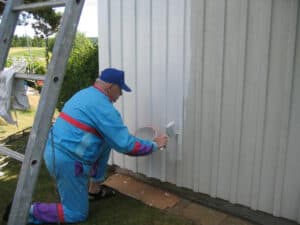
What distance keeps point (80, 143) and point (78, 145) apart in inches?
1.0

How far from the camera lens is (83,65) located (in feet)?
21.2

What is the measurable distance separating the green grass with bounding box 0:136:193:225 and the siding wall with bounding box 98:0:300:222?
1.46 ft

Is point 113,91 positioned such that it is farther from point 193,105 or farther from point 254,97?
point 254,97

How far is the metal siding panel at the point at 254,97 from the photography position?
283 centimetres

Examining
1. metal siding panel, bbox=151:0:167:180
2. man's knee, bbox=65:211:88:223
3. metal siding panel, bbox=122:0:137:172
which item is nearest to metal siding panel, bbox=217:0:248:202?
metal siding panel, bbox=151:0:167:180

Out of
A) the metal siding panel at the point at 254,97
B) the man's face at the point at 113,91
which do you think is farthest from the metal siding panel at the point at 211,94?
the man's face at the point at 113,91

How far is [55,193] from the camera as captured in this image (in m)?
3.85

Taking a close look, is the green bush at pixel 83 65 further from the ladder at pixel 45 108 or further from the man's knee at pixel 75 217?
the ladder at pixel 45 108

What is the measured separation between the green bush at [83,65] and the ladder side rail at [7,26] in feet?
11.7

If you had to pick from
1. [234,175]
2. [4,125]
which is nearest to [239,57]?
[234,175]

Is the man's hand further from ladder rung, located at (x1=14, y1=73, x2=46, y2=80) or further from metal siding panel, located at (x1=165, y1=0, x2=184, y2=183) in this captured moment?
ladder rung, located at (x1=14, y1=73, x2=46, y2=80)

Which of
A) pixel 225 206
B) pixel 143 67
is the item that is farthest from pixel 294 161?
pixel 143 67

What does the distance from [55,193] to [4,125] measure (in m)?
3.27

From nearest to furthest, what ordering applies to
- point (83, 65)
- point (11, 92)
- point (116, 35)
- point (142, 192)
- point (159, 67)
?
point (11, 92) → point (159, 67) → point (142, 192) → point (116, 35) → point (83, 65)
